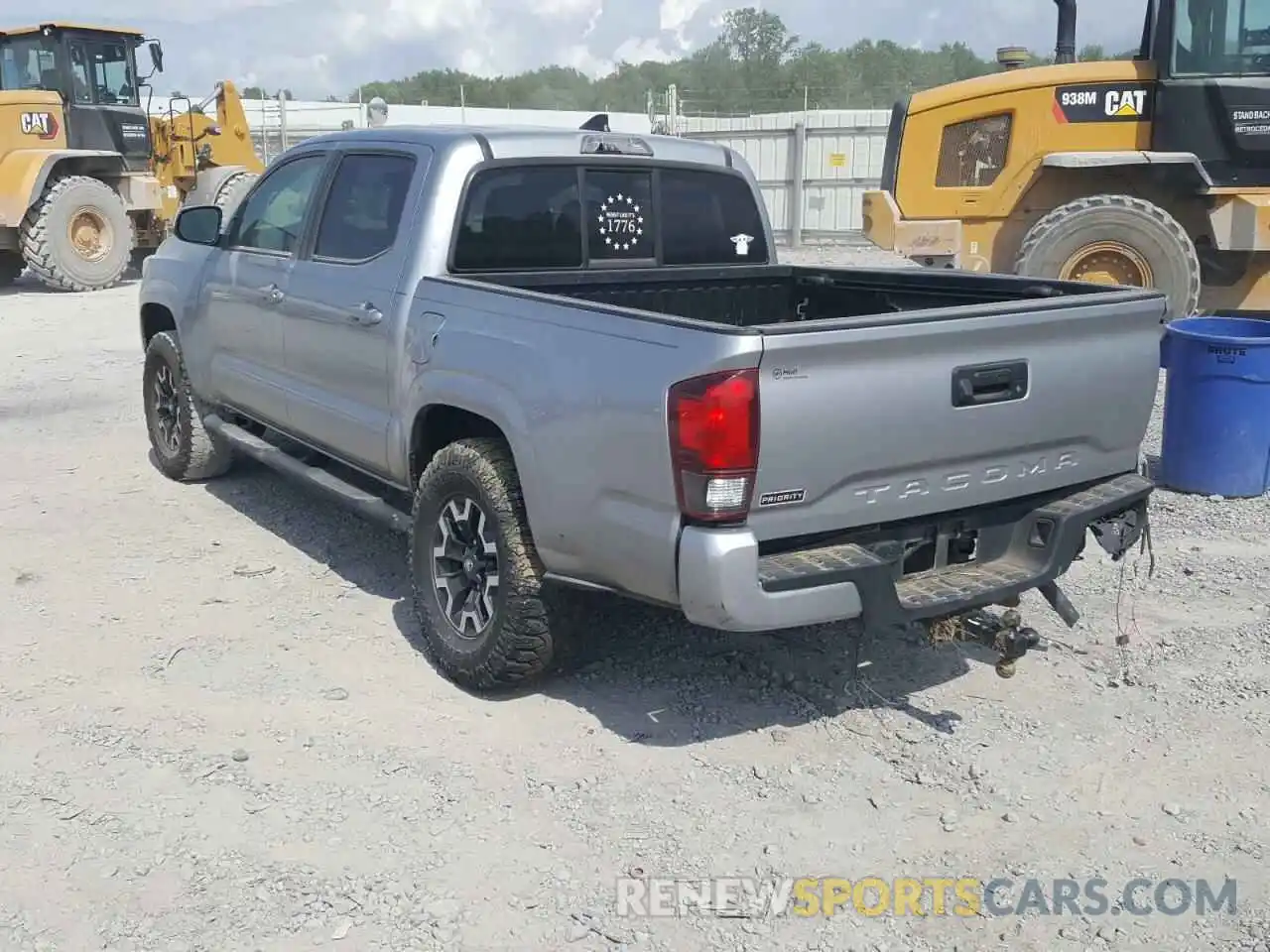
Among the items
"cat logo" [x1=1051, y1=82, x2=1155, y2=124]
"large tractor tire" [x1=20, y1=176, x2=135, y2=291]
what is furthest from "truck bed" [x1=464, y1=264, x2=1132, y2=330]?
"large tractor tire" [x1=20, y1=176, x2=135, y2=291]

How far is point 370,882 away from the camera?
3400mm

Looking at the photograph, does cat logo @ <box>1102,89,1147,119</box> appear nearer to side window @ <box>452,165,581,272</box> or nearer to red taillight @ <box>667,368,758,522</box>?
side window @ <box>452,165,581,272</box>

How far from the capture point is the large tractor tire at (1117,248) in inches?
360

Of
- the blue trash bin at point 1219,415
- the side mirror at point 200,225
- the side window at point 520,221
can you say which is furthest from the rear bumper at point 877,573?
the side mirror at point 200,225

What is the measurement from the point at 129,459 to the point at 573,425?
16.8 ft

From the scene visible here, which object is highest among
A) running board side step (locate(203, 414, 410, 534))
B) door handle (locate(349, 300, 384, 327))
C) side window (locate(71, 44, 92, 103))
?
side window (locate(71, 44, 92, 103))

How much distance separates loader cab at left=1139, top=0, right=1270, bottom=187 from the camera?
952cm

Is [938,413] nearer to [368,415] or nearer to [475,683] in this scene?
[475,683]

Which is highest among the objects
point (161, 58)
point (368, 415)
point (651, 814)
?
point (161, 58)

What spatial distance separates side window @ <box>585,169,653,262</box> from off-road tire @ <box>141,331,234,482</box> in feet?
8.90

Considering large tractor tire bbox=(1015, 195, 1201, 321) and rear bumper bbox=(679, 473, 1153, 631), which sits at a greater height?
large tractor tire bbox=(1015, 195, 1201, 321)

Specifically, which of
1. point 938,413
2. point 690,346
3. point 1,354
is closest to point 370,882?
point 690,346

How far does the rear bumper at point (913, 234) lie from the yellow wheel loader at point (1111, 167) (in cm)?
1

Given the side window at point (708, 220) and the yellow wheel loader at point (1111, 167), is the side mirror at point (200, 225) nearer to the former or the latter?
the side window at point (708, 220)
